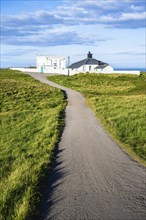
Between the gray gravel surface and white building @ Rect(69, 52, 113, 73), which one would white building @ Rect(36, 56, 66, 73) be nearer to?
white building @ Rect(69, 52, 113, 73)

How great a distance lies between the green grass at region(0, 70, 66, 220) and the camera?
369 inches

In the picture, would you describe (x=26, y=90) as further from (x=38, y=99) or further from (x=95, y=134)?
(x=95, y=134)

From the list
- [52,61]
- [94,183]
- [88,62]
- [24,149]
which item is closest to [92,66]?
[88,62]

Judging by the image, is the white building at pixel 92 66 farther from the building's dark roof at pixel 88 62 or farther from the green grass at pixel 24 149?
the green grass at pixel 24 149

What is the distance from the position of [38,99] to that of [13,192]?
28051 millimetres

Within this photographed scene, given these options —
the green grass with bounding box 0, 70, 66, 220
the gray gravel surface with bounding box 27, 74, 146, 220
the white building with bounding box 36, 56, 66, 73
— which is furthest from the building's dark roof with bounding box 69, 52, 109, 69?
the gray gravel surface with bounding box 27, 74, 146, 220

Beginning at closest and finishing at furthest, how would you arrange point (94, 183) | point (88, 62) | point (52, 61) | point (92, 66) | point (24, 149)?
point (94, 183) → point (24, 149) → point (92, 66) → point (88, 62) → point (52, 61)

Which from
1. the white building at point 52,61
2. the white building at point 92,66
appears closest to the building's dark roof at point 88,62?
the white building at point 92,66

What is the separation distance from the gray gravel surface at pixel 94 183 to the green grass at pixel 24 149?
490 mm

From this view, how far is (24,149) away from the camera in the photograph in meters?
17.8

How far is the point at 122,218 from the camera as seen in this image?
28.8 ft

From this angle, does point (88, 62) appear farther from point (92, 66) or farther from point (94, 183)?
point (94, 183)

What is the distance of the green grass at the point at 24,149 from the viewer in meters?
9.38

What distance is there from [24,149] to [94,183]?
293 inches
